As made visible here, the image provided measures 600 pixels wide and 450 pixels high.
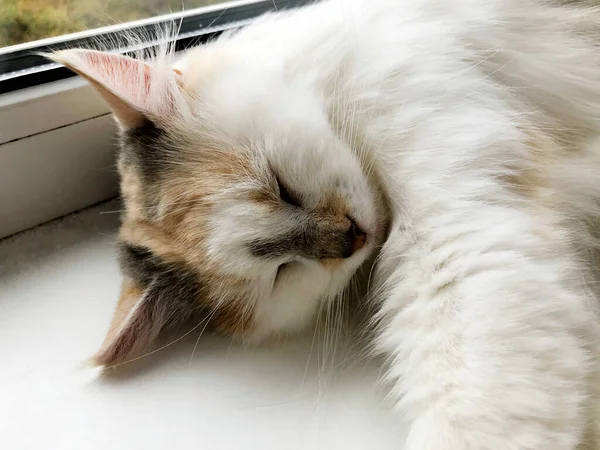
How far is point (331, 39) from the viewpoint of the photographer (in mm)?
1029

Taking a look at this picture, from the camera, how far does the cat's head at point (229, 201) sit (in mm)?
954

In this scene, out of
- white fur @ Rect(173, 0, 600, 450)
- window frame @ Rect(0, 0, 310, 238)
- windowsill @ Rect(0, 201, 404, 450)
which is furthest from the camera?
window frame @ Rect(0, 0, 310, 238)

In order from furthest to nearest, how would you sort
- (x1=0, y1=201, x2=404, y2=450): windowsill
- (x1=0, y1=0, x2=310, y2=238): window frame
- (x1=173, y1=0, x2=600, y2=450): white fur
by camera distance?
(x1=0, y1=0, x2=310, y2=238): window frame
(x1=0, y1=201, x2=404, y2=450): windowsill
(x1=173, y1=0, x2=600, y2=450): white fur

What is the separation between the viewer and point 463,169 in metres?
0.91

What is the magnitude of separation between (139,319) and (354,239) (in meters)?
0.41

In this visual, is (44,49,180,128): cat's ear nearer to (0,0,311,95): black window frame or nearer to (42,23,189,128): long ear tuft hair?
(42,23,189,128): long ear tuft hair

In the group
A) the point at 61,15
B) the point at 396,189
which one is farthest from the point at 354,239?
the point at 61,15

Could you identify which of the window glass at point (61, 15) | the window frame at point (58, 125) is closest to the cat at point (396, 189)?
the window frame at point (58, 125)

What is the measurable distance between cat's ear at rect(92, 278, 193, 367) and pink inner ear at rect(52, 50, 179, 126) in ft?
1.03

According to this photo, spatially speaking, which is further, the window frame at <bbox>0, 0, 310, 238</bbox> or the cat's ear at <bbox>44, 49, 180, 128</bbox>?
the window frame at <bbox>0, 0, 310, 238</bbox>

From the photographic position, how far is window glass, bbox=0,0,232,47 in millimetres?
1184

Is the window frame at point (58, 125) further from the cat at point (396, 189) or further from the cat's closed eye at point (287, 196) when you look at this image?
the cat's closed eye at point (287, 196)

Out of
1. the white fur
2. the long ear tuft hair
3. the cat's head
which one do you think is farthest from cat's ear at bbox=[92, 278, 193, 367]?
the long ear tuft hair

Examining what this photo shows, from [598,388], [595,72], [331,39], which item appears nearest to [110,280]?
[331,39]
